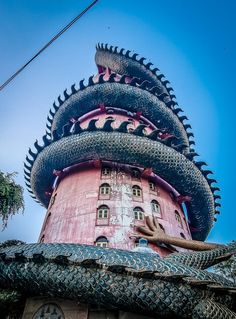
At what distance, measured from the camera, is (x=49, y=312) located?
9.90 meters

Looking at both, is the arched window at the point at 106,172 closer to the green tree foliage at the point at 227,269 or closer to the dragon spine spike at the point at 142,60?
the green tree foliage at the point at 227,269

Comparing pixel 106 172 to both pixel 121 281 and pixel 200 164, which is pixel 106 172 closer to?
pixel 200 164

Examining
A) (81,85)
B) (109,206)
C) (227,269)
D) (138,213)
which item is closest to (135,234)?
(138,213)

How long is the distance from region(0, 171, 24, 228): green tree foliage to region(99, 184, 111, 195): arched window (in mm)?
4810

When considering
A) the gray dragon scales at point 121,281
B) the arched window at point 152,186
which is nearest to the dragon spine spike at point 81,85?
the arched window at point 152,186

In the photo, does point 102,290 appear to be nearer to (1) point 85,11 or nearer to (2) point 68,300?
(2) point 68,300

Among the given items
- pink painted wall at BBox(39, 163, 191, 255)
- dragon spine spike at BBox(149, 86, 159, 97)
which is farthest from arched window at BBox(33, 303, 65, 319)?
dragon spine spike at BBox(149, 86, 159, 97)

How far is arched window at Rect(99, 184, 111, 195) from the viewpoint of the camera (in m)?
15.2

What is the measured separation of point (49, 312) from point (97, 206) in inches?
215

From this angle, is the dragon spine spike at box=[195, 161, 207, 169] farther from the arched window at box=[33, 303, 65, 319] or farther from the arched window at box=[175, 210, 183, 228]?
the arched window at box=[33, 303, 65, 319]

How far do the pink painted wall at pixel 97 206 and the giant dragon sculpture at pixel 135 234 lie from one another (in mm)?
783

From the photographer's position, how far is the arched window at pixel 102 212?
1415cm

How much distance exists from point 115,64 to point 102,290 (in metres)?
20.9

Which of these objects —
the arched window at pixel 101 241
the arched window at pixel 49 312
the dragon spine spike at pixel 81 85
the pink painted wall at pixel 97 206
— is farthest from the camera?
the dragon spine spike at pixel 81 85
